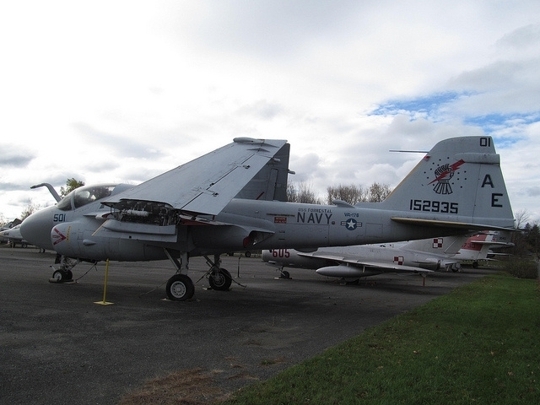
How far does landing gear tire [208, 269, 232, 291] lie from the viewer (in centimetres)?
1417

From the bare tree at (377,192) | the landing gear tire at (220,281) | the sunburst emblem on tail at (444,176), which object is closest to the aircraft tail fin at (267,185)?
the landing gear tire at (220,281)

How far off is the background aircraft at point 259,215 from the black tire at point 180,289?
26 millimetres

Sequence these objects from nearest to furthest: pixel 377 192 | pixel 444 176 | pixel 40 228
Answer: pixel 444 176
pixel 40 228
pixel 377 192

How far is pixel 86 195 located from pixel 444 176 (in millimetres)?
10452

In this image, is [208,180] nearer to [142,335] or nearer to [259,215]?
[259,215]

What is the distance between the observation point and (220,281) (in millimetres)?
14180

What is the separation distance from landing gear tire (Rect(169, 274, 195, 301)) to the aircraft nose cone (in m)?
4.97

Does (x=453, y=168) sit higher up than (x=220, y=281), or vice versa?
(x=453, y=168)

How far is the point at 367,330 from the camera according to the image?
825cm

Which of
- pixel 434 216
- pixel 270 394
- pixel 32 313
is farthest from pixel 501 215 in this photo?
pixel 32 313

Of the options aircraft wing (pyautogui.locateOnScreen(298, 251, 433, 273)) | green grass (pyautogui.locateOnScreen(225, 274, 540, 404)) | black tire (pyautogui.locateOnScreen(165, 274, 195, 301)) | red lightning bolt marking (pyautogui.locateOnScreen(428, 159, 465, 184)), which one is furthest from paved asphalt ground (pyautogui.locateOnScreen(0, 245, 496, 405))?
aircraft wing (pyautogui.locateOnScreen(298, 251, 433, 273))

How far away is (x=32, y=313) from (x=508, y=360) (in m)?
8.65

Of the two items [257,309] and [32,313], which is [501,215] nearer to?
[257,309]

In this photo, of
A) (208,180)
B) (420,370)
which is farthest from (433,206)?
(420,370)
